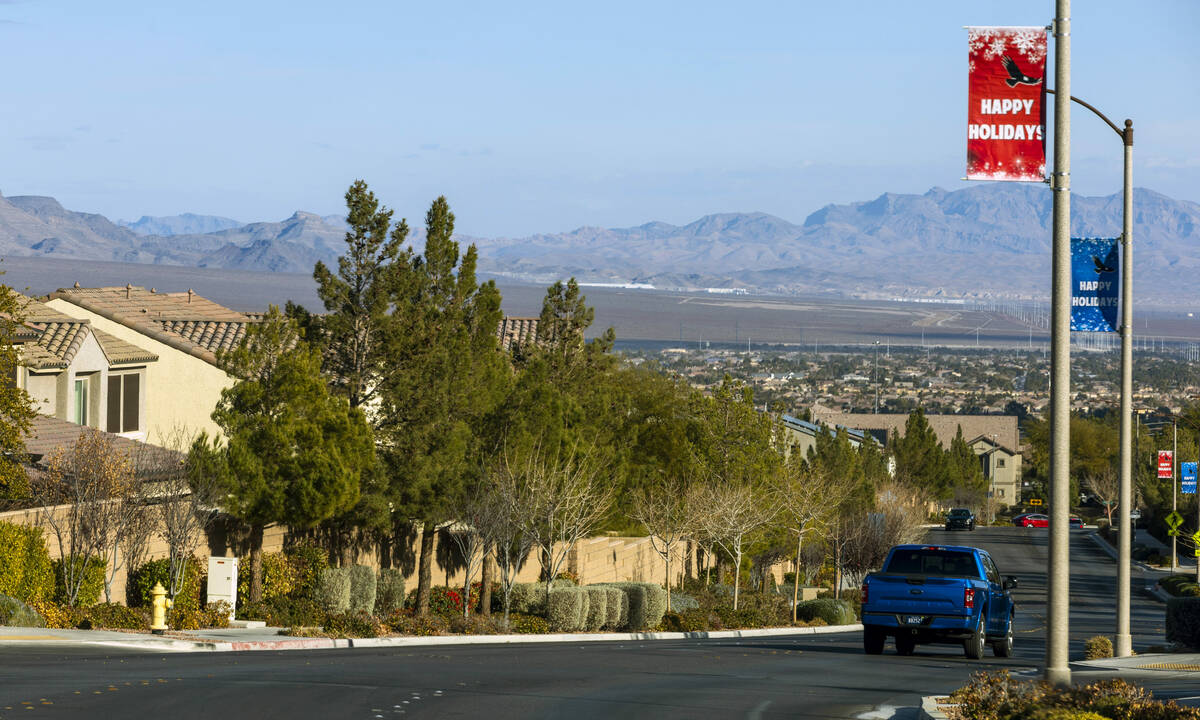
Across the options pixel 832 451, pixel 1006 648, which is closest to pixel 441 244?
pixel 1006 648

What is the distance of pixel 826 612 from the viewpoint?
4872 centimetres

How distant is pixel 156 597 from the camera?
81.6 ft

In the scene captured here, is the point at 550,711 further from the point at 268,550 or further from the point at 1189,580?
the point at 1189,580

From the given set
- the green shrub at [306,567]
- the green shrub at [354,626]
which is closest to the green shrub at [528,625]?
the green shrub at [306,567]

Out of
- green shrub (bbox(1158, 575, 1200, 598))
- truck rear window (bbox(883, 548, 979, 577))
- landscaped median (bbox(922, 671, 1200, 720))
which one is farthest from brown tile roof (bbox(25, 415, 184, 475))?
green shrub (bbox(1158, 575, 1200, 598))

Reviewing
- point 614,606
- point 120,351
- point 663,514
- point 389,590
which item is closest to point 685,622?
point 614,606

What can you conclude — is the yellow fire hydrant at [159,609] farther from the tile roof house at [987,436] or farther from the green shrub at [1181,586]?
the tile roof house at [987,436]

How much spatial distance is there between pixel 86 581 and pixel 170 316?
22.1 m

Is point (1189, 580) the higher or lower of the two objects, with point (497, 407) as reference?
lower

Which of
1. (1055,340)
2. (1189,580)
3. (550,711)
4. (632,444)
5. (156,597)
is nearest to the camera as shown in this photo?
(1055,340)

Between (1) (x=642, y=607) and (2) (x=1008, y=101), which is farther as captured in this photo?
(1) (x=642, y=607)

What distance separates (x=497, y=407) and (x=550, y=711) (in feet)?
73.5

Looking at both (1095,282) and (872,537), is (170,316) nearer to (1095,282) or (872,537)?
(872,537)

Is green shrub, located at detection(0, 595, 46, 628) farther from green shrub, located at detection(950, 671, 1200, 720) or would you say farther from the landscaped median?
green shrub, located at detection(950, 671, 1200, 720)
